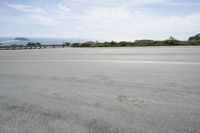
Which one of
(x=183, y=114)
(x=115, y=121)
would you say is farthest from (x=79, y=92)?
(x=183, y=114)

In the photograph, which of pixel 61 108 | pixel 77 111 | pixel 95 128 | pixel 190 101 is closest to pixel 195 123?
pixel 190 101

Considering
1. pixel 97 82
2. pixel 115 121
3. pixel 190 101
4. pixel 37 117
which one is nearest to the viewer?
pixel 115 121

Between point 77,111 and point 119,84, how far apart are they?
1.97 meters

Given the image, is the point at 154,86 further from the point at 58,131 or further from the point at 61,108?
the point at 58,131

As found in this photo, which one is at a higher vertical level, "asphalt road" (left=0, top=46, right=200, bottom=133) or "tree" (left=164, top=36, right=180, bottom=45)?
"tree" (left=164, top=36, right=180, bottom=45)

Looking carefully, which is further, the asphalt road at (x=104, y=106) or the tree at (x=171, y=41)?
the tree at (x=171, y=41)

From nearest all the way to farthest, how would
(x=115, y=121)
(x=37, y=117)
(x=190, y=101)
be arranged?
(x=115, y=121), (x=37, y=117), (x=190, y=101)

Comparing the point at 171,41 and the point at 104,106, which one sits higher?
the point at 171,41

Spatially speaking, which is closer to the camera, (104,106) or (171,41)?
(104,106)

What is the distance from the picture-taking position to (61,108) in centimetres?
373

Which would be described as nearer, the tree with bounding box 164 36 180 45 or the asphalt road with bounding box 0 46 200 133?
the asphalt road with bounding box 0 46 200 133

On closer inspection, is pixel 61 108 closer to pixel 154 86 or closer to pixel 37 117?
pixel 37 117

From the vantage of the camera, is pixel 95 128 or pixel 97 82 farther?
pixel 97 82

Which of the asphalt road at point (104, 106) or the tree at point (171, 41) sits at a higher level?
the tree at point (171, 41)
